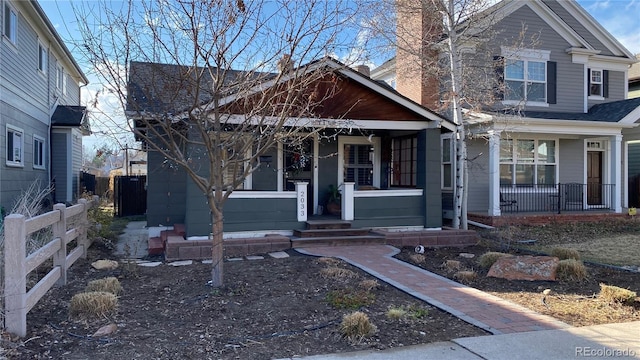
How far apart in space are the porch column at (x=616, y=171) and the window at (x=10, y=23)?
18.4 metres

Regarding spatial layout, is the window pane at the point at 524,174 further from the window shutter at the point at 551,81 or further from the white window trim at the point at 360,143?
the white window trim at the point at 360,143

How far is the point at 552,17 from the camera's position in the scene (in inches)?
617

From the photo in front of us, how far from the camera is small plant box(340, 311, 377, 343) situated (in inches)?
175

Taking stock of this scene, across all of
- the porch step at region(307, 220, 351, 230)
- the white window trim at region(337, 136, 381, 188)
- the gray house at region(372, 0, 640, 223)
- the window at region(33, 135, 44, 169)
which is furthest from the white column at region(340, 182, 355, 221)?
the window at region(33, 135, 44, 169)

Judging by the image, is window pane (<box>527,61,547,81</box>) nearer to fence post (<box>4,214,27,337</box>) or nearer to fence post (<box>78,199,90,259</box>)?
fence post (<box>78,199,90,259</box>)

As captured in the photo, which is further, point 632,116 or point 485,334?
point 632,116

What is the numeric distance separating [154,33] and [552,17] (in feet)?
48.5

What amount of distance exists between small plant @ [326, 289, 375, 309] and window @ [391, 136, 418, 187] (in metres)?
6.77

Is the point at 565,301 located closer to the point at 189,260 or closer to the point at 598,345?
the point at 598,345

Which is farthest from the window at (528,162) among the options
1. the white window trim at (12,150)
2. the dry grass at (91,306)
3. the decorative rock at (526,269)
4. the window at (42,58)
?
the window at (42,58)

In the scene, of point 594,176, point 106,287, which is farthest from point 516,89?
point 106,287

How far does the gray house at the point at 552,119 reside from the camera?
14.4 metres

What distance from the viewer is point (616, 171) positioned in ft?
50.9

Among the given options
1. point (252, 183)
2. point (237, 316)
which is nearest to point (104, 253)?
point (252, 183)
